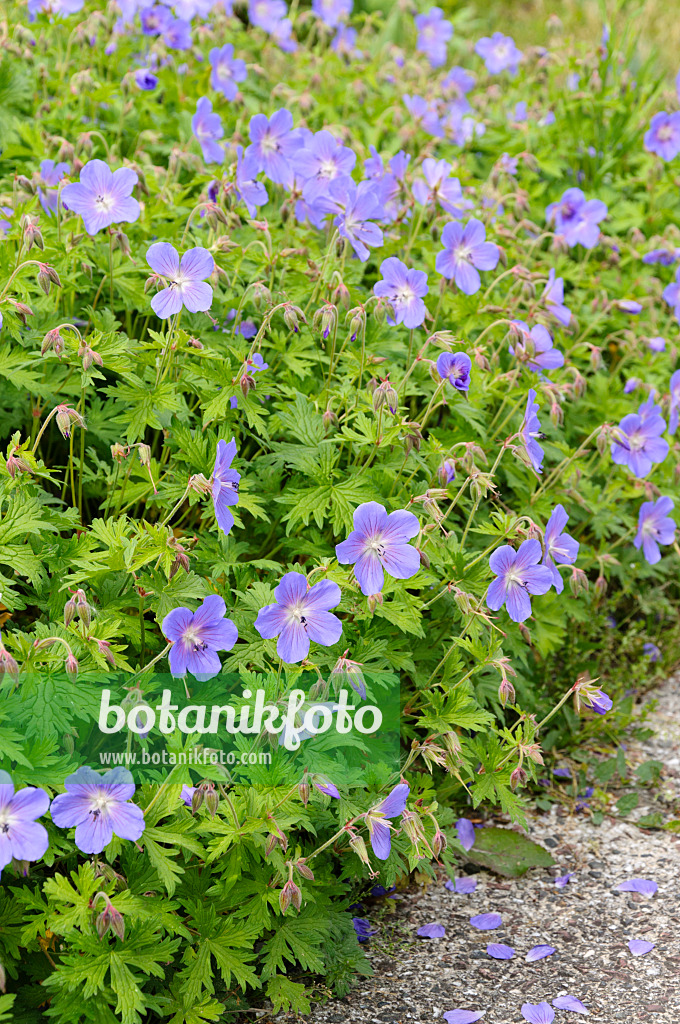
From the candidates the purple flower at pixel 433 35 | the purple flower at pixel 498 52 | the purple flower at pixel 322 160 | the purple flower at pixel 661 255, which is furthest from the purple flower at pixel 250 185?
the purple flower at pixel 433 35

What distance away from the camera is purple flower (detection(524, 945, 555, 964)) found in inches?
88.0

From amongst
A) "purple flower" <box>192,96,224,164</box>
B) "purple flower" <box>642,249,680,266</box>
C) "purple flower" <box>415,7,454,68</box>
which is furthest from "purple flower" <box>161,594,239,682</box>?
"purple flower" <box>415,7,454,68</box>

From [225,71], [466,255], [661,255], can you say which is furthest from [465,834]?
[225,71]

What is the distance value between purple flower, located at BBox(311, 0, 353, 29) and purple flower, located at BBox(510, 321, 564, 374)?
94.4 inches

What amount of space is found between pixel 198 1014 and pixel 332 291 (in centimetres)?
161

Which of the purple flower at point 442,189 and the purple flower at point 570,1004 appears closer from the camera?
the purple flower at point 570,1004

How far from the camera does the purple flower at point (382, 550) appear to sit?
195cm

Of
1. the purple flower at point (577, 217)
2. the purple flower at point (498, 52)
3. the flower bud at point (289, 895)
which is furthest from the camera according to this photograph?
the purple flower at point (498, 52)

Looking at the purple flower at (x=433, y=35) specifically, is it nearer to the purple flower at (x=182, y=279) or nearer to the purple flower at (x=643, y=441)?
the purple flower at (x=643, y=441)

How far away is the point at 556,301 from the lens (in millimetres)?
2924

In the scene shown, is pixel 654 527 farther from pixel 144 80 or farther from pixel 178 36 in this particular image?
pixel 178 36

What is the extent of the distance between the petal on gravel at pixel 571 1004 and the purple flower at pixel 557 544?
0.83 m

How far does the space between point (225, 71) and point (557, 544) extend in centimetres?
211

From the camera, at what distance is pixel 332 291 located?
2.56 m
